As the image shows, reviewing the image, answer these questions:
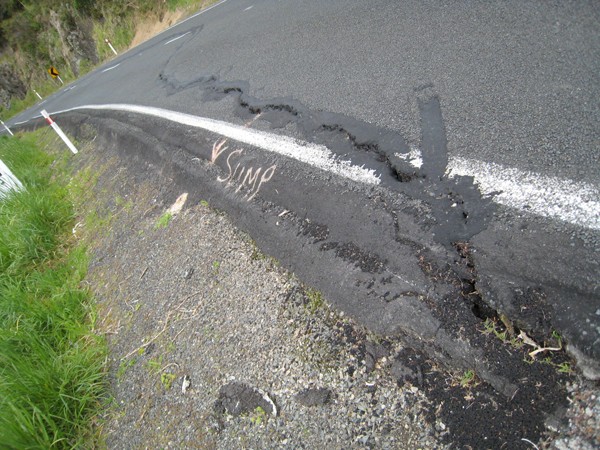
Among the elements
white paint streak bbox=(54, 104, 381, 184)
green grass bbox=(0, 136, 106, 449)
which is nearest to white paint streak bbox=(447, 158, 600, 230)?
white paint streak bbox=(54, 104, 381, 184)

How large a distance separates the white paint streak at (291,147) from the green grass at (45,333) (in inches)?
78.9

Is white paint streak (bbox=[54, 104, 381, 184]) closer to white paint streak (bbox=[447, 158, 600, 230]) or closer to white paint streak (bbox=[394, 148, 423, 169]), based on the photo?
white paint streak (bbox=[394, 148, 423, 169])

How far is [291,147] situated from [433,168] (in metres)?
1.23

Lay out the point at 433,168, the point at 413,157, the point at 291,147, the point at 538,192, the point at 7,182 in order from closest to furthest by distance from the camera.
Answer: the point at 538,192
the point at 433,168
the point at 413,157
the point at 291,147
the point at 7,182

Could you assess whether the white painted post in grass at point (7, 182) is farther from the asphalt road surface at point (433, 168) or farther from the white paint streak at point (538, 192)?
the white paint streak at point (538, 192)

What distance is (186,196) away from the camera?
3379mm

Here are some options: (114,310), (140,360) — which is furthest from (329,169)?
(114,310)

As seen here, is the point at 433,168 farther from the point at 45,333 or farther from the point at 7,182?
the point at 7,182

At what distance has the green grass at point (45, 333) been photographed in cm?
229

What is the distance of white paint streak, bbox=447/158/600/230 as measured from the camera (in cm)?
159

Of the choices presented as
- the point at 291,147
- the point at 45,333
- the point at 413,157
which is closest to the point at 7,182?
the point at 45,333

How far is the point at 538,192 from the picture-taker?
176cm

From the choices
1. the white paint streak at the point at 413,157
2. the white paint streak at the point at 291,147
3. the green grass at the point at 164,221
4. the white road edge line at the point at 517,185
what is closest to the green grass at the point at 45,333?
the green grass at the point at 164,221

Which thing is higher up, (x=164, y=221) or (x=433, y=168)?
(x=164, y=221)
